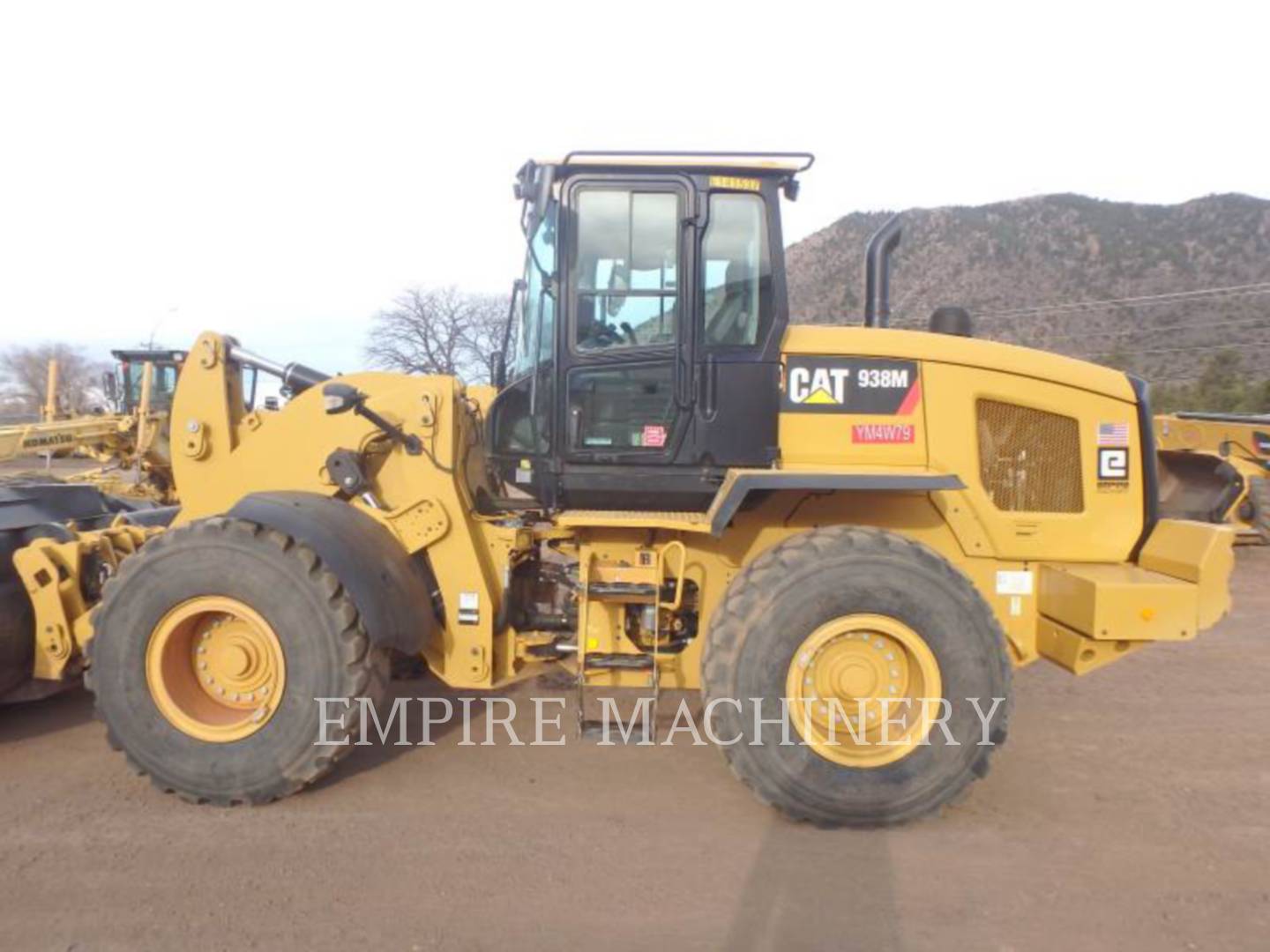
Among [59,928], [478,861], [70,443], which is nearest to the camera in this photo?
[59,928]

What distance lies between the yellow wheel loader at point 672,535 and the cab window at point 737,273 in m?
0.01

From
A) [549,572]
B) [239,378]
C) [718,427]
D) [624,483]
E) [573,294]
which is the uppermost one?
[573,294]

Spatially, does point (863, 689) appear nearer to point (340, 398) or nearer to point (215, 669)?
point (340, 398)

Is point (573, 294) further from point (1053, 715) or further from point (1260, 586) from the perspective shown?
point (1260, 586)

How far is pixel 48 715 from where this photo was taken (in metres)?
4.78

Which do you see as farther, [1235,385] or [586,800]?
[1235,385]

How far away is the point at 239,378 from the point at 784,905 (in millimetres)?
3655

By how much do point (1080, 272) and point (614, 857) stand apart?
5344 centimetres

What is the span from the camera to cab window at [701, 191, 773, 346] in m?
4.02

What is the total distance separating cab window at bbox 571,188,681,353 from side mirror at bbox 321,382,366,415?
1085 millimetres

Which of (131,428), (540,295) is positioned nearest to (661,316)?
(540,295)

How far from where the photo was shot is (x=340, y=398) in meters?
4.10

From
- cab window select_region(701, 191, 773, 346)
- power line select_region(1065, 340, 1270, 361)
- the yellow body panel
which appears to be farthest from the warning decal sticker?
power line select_region(1065, 340, 1270, 361)

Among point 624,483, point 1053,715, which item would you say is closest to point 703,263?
point 624,483
